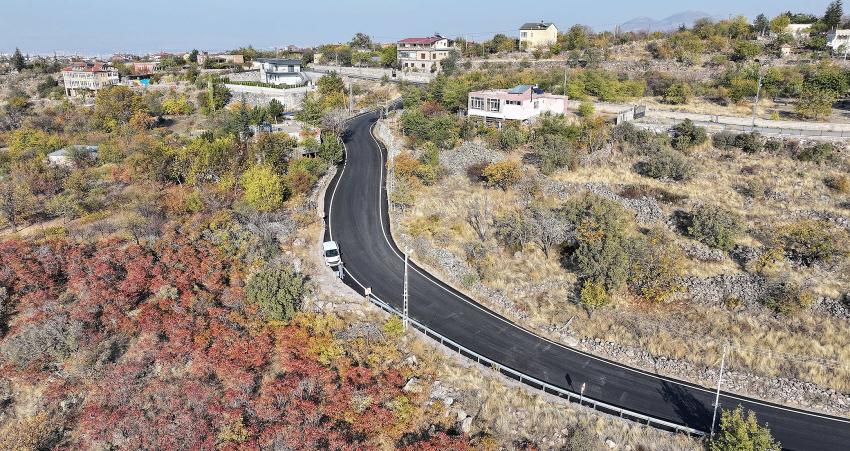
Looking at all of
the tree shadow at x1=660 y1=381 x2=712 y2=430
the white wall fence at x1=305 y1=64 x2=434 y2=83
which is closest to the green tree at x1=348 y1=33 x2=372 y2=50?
the white wall fence at x1=305 y1=64 x2=434 y2=83

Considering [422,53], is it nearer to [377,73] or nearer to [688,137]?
[377,73]

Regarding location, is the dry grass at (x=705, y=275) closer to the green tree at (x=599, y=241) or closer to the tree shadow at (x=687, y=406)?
the green tree at (x=599, y=241)

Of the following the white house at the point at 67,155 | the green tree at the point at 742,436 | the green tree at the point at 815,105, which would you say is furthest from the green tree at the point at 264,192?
the green tree at the point at 815,105

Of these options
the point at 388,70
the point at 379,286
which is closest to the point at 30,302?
the point at 379,286

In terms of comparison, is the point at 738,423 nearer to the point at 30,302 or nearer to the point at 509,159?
the point at 509,159

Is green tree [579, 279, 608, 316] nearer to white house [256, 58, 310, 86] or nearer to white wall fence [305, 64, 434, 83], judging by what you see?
white wall fence [305, 64, 434, 83]

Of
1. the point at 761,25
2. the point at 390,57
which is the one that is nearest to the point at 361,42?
the point at 390,57
